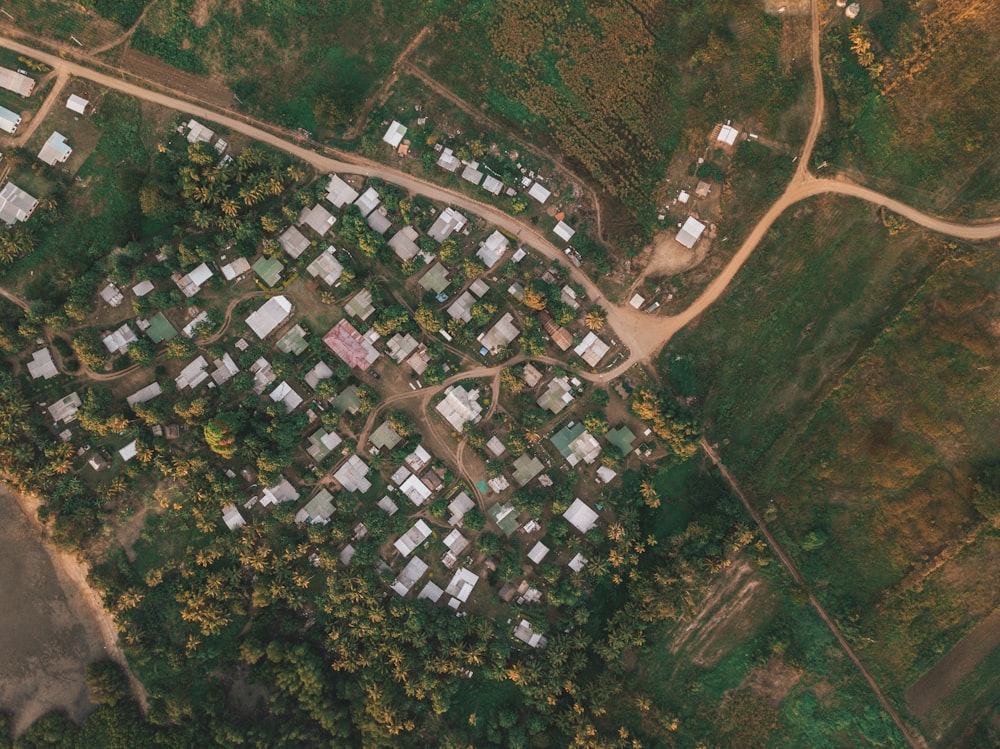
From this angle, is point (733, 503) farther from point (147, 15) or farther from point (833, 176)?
point (147, 15)

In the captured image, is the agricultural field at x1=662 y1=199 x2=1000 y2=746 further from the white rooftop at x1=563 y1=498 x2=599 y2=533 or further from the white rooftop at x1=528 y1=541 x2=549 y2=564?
the white rooftop at x1=528 y1=541 x2=549 y2=564

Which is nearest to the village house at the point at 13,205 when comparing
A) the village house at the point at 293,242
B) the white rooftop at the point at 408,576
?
the village house at the point at 293,242

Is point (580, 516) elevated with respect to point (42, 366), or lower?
elevated

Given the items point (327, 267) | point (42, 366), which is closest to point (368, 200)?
point (327, 267)

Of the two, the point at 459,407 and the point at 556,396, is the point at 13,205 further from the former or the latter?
the point at 556,396

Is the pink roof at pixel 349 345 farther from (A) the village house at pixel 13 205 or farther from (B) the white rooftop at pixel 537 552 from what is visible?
(A) the village house at pixel 13 205
